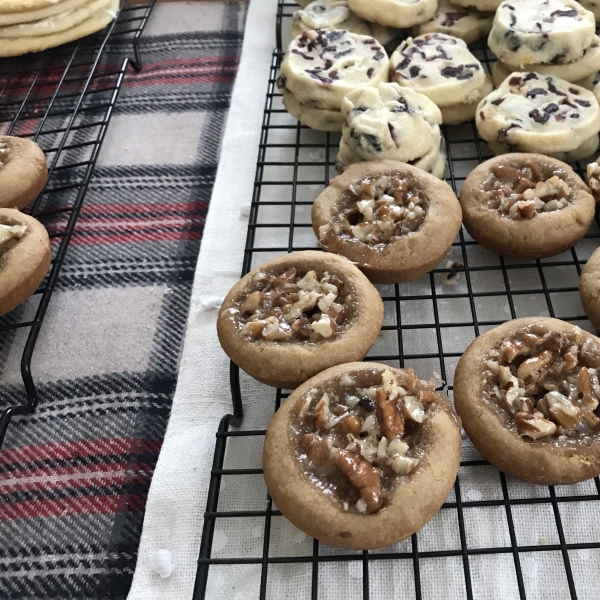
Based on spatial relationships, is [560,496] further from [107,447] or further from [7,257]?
[7,257]

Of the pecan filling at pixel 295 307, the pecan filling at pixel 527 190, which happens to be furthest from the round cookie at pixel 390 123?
the pecan filling at pixel 295 307

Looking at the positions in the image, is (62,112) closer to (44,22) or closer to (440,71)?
(44,22)

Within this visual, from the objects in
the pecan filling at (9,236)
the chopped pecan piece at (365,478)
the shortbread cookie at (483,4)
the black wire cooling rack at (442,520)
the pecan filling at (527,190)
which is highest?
the pecan filling at (9,236)

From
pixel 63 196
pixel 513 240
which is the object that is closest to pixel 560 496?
pixel 513 240

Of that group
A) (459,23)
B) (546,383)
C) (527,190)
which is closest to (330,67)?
(459,23)

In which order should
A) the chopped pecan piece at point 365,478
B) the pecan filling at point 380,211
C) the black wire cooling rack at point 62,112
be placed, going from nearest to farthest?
the chopped pecan piece at point 365,478 → the pecan filling at point 380,211 → the black wire cooling rack at point 62,112

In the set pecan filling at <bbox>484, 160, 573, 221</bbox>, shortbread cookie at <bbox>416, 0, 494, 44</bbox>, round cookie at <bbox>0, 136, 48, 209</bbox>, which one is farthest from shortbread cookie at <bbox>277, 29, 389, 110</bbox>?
round cookie at <bbox>0, 136, 48, 209</bbox>

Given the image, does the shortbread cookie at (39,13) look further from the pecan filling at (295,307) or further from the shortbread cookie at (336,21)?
the pecan filling at (295,307)
